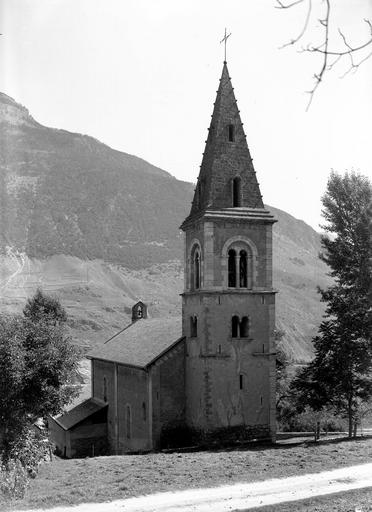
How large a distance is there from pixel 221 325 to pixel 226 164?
8960 mm

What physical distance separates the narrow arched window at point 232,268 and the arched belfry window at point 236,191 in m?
2.70

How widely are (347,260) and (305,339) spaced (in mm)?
105159

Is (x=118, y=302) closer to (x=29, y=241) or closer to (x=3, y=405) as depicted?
(x=29, y=241)

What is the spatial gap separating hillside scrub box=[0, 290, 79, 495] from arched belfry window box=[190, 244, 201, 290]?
28.1ft

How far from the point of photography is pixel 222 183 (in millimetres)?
32375

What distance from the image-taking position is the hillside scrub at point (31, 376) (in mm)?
23088

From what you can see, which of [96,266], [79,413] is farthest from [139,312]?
[96,266]

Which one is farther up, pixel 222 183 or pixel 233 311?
pixel 222 183

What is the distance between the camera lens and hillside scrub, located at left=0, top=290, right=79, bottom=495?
2309 cm

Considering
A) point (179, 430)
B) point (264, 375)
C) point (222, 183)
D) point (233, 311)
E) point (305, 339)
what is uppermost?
point (222, 183)

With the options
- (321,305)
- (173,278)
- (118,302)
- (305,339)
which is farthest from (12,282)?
(321,305)

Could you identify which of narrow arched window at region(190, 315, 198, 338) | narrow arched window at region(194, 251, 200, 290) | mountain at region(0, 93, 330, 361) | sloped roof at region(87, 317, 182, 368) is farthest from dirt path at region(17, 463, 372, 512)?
mountain at region(0, 93, 330, 361)

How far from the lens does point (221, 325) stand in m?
31.2

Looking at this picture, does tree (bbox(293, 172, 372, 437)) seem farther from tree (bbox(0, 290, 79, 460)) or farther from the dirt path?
tree (bbox(0, 290, 79, 460))
